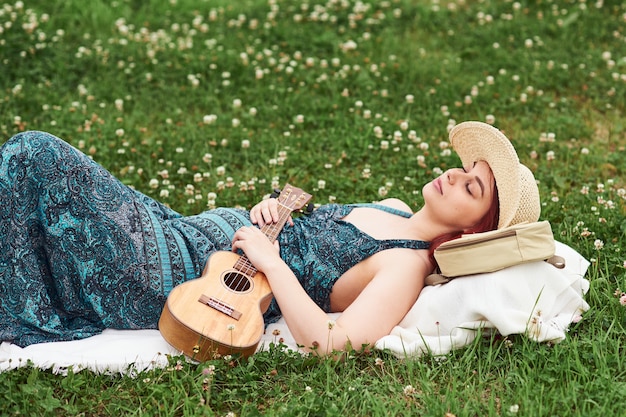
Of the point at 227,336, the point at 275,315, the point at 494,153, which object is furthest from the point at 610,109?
the point at 227,336

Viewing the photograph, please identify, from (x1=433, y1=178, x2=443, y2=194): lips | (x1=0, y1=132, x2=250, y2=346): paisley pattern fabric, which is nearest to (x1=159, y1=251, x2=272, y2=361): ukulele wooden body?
(x1=0, y1=132, x2=250, y2=346): paisley pattern fabric

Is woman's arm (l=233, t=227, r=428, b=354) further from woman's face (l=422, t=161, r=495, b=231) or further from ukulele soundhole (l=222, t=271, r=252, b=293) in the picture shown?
woman's face (l=422, t=161, r=495, b=231)

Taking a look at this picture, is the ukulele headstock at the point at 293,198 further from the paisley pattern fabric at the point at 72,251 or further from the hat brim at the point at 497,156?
the hat brim at the point at 497,156

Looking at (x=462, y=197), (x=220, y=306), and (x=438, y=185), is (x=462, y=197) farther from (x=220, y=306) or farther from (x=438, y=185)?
(x=220, y=306)

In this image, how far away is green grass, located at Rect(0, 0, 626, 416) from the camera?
397cm

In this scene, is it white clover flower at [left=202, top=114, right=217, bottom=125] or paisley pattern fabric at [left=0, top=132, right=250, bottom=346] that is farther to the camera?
white clover flower at [left=202, top=114, right=217, bottom=125]

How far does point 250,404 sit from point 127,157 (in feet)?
11.7

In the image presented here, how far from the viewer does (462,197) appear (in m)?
4.49

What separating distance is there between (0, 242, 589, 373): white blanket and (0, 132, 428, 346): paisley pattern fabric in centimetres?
13

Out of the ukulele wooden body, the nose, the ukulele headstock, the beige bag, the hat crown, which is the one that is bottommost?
the ukulele wooden body

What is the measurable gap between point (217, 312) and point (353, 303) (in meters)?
0.73

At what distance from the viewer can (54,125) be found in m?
7.36

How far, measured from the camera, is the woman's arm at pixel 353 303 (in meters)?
4.13

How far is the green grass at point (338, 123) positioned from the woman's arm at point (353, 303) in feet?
A: 0.48
